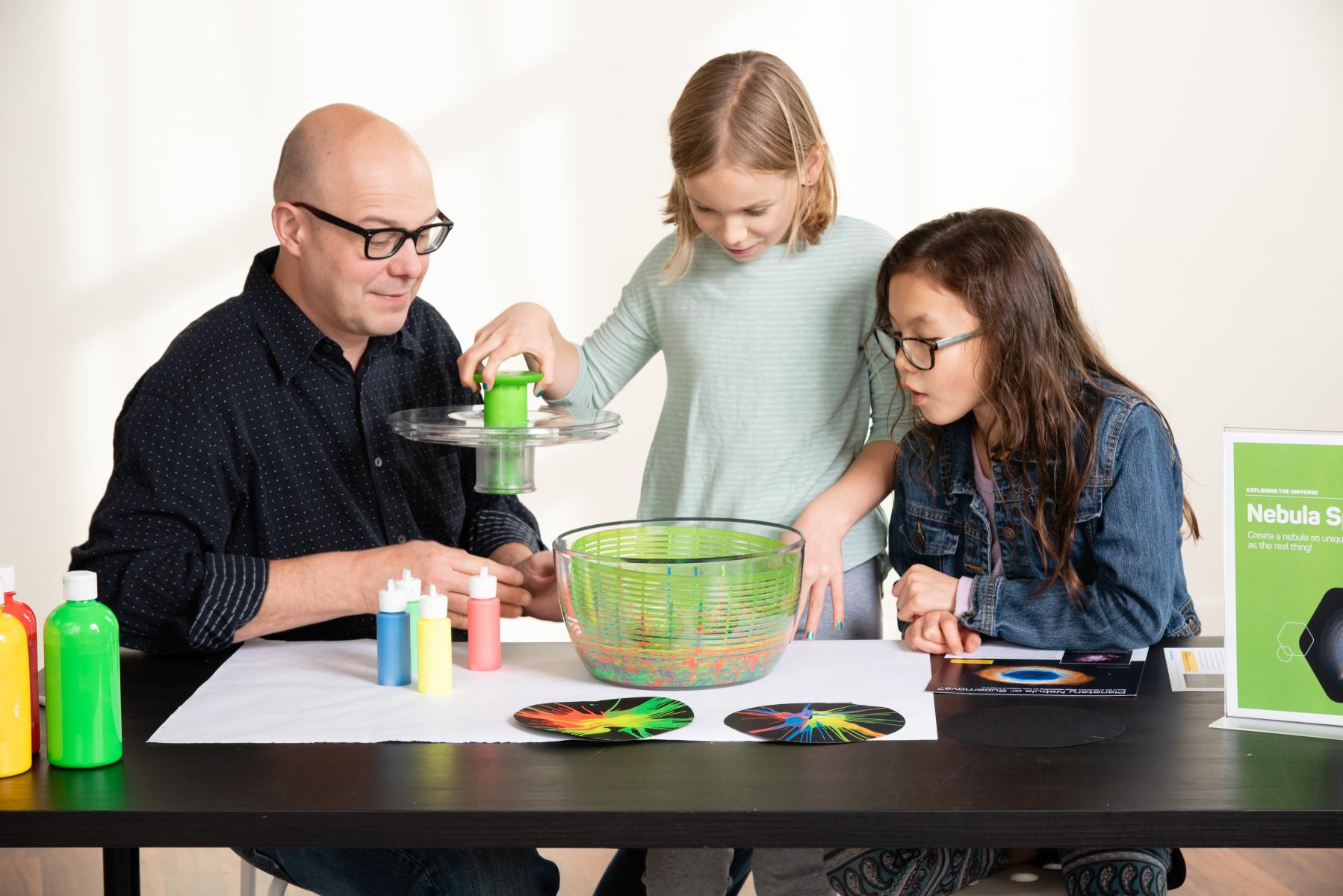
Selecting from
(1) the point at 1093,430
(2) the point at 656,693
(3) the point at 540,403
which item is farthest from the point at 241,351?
(1) the point at 1093,430

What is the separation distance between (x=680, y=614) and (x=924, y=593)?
40cm

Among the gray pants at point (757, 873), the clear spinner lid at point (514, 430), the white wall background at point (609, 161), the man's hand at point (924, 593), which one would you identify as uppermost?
the white wall background at point (609, 161)

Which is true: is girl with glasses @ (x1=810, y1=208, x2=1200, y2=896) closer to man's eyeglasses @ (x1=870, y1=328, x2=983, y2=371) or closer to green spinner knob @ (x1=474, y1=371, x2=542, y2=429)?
man's eyeglasses @ (x1=870, y1=328, x2=983, y2=371)

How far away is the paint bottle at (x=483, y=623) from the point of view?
65.6 inches

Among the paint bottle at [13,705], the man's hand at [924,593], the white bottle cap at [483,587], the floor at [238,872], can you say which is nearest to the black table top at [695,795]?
the paint bottle at [13,705]

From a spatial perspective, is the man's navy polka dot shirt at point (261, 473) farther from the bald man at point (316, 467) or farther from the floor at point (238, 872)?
the floor at point (238, 872)

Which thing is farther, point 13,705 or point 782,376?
point 782,376

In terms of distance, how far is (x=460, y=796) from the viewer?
129 cm

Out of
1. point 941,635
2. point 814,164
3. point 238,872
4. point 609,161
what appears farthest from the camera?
point 609,161

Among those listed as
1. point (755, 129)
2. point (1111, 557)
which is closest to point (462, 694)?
point (1111, 557)

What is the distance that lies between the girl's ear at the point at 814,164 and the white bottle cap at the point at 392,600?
0.91 meters

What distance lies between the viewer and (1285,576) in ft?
4.77

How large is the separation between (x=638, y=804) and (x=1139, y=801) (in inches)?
18.0

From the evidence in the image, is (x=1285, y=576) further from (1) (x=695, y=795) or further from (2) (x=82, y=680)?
(2) (x=82, y=680)
